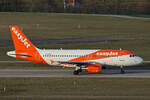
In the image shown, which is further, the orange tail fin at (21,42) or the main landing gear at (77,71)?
the orange tail fin at (21,42)

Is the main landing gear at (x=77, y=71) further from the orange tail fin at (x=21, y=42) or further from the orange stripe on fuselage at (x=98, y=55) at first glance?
the orange tail fin at (x=21, y=42)

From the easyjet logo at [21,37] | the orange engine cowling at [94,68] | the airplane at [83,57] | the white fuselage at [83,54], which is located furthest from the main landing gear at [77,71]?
the easyjet logo at [21,37]

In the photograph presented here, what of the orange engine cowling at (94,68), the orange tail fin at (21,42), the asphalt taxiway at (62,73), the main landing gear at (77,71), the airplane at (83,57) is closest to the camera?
the orange engine cowling at (94,68)

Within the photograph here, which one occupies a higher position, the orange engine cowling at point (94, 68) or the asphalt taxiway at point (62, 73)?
the orange engine cowling at point (94, 68)

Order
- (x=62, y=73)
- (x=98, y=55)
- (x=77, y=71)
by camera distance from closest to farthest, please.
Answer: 1. (x=77, y=71)
2. (x=98, y=55)
3. (x=62, y=73)

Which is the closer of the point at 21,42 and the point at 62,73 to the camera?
the point at 62,73

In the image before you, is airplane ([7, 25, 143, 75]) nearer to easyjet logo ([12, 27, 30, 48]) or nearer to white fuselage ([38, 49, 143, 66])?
white fuselage ([38, 49, 143, 66])

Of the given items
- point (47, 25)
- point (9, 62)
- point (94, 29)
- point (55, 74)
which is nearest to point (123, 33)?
point (94, 29)

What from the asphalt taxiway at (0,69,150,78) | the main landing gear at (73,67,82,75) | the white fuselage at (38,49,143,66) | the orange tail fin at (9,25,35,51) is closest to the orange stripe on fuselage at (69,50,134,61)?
the white fuselage at (38,49,143,66)

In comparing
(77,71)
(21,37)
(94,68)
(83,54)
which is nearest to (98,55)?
(83,54)

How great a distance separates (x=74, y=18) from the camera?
143 metres

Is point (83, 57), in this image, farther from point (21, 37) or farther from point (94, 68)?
point (21, 37)

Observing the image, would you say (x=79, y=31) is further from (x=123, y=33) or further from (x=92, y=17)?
(x=92, y=17)

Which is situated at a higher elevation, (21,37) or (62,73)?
(21,37)
